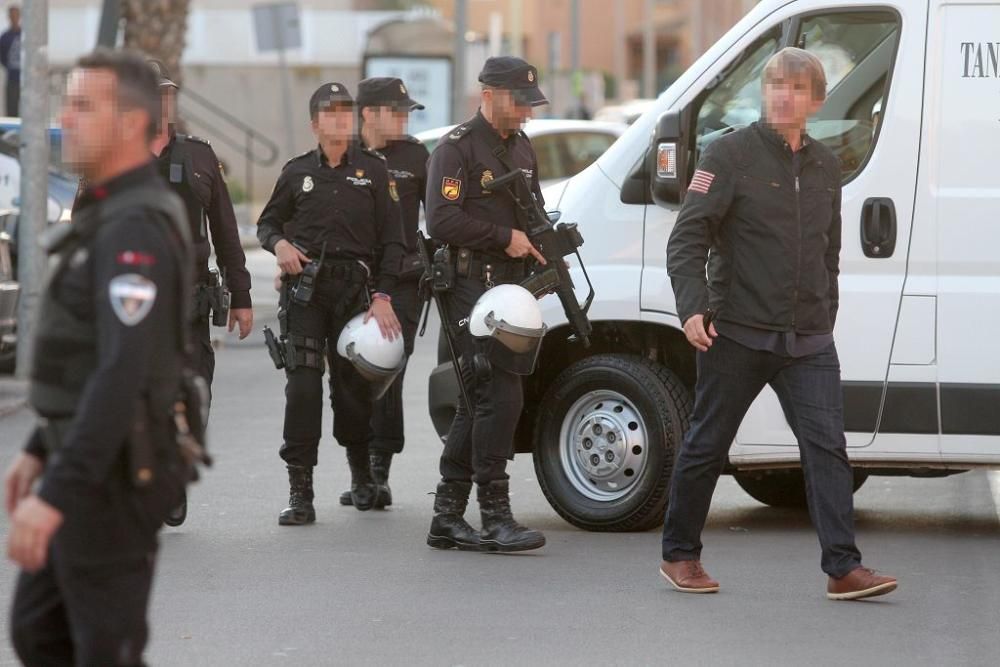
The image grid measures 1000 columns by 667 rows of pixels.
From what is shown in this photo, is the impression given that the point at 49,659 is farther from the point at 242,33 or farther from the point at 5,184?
the point at 242,33

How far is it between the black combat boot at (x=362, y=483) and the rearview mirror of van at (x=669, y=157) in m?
1.92

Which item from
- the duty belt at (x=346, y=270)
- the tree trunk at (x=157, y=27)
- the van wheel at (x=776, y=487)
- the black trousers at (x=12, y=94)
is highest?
the tree trunk at (x=157, y=27)

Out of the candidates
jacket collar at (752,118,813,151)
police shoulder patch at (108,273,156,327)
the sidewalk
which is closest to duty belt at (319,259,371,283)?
jacket collar at (752,118,813,151)

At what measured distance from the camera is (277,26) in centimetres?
2420

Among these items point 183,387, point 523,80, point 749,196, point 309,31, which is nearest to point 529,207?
point 523,80

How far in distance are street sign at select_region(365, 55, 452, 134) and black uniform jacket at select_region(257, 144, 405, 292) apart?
15.8 metres

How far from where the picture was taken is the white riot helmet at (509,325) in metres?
7.46

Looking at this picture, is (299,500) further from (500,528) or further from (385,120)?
(385,120)

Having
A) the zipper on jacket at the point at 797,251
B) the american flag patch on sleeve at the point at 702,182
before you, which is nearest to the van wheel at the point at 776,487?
the zipper on jacket at the point at 797,251

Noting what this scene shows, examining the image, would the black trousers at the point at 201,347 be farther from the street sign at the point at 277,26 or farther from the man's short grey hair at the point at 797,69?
the street sign at the point at 277,26

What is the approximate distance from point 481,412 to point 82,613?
149 inches

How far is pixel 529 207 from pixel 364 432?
151 centimetres

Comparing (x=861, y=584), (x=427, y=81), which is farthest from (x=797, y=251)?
(x=427, y=81)

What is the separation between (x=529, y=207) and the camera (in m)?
7.71
